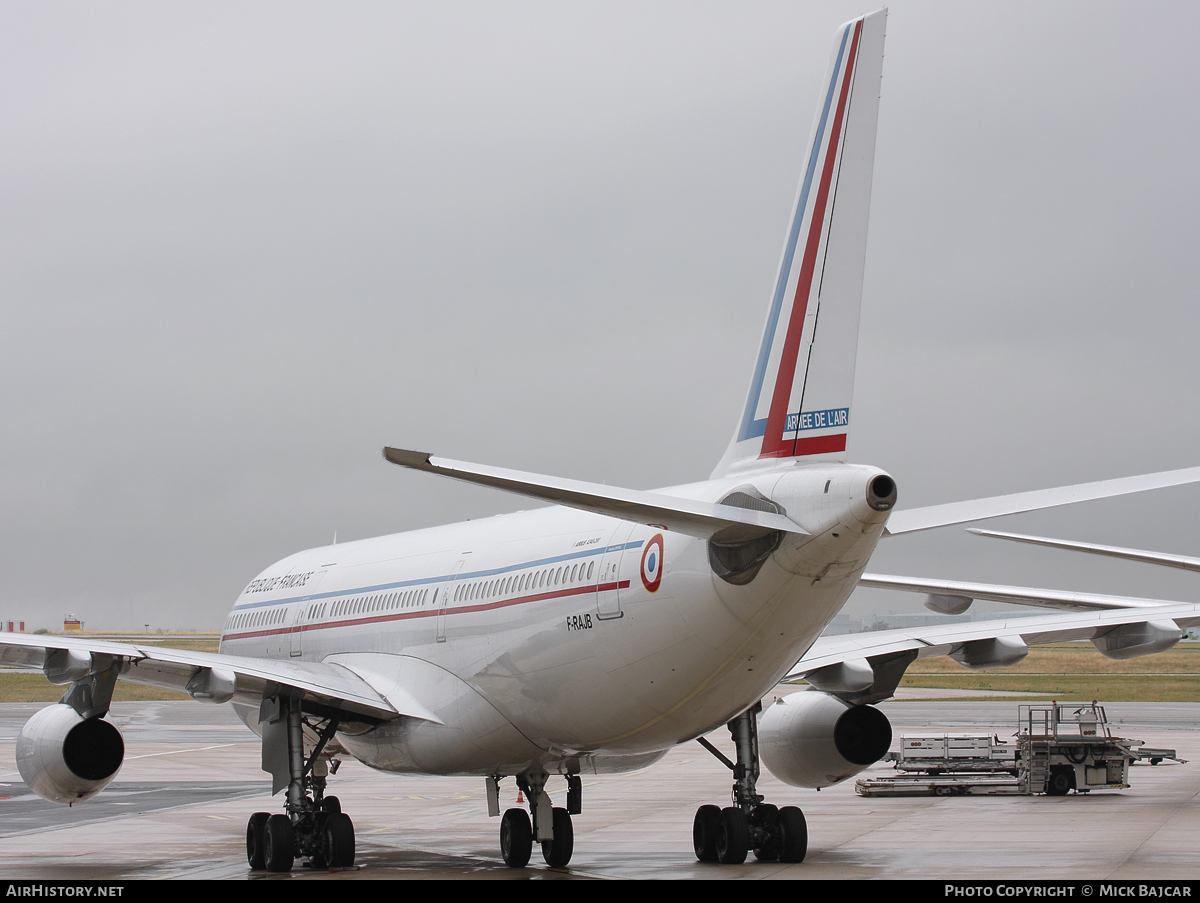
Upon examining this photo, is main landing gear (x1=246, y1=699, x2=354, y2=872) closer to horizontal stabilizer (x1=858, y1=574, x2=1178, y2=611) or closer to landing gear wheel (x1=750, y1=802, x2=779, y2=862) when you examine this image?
landing gear wheel (x1=750, y1=802, x2=779, y2=862)

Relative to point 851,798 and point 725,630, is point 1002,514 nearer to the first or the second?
point 725,630

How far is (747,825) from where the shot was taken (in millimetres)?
16438

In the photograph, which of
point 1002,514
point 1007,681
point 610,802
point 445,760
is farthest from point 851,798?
point 1007,681

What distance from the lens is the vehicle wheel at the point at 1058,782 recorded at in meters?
25.2

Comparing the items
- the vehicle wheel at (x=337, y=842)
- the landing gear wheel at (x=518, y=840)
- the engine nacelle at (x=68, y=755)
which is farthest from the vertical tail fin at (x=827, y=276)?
the engine nacelle at (x=68, y=755)

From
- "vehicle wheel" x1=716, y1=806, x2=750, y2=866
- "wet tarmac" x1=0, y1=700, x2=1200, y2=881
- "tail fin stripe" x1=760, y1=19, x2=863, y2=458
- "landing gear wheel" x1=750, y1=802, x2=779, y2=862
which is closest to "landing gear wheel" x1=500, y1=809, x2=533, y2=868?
"wet tarmac" x1=0, y1=700, x2=1200, y2=881

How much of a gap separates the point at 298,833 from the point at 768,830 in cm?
568

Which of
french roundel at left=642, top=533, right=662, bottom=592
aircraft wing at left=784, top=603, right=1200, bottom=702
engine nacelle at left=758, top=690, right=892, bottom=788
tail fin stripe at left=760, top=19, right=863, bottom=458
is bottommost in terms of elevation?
engine nacelle at left=758, top=690, right=892, bottom=788

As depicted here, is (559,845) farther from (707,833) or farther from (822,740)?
(822,740)

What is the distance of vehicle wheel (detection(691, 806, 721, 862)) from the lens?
16.5m

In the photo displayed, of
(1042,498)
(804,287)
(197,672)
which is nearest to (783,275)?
(804,287)

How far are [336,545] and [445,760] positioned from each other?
7.16 metres

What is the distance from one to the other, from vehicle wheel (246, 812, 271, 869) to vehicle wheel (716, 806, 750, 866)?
5488 millimetres

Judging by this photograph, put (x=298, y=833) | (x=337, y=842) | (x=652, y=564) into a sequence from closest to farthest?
(x=652, y=564) < (x=298, y=833) < (x=337, y=842)
